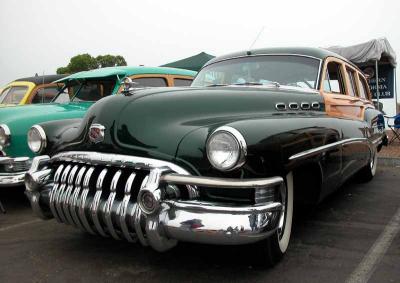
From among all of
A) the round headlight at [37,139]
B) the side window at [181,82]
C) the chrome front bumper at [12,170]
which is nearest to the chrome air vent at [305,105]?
the round headlight at [37,139]

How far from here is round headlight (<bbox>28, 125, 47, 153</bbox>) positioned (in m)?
3.19

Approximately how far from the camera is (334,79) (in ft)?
13.8

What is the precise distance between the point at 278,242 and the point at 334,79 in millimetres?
2261

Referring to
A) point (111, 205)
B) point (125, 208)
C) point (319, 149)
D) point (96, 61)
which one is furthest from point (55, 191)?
point (96, 61)

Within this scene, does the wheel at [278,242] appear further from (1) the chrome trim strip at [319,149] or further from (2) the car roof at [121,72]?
(2) the car roof at [121,72]

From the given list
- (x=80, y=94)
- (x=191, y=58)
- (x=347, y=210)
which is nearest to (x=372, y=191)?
(x=347, y=210)

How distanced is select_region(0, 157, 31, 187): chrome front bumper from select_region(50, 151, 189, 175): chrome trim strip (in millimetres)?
1614

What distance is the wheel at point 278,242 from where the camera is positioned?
2477 mm

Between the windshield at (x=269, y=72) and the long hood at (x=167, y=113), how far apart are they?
2.22 ft

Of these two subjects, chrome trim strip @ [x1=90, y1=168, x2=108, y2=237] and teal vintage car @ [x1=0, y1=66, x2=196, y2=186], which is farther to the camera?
teal vintage car @ [x1=0, y1=66, x2=196, y2=186]

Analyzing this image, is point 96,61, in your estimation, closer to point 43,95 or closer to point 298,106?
point 43,95

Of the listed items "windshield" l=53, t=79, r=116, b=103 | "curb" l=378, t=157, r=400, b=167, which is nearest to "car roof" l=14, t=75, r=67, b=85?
"windshield" l=53, t=79, r=116, b=103

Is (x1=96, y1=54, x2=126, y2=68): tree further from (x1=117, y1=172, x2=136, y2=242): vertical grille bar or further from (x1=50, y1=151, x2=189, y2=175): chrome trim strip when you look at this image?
(x1=117, y1=172, x2=136, y2=242): vertical grille bar

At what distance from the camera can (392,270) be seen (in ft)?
8.41
